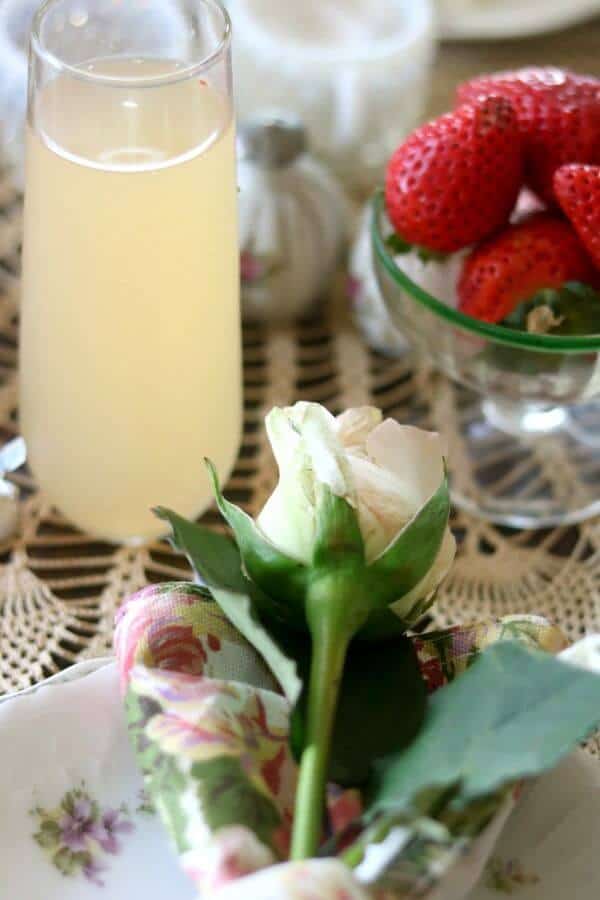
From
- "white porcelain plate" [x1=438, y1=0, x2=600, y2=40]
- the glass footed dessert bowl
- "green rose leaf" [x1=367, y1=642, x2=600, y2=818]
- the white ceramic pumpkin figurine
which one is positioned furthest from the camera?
"white porcelain plate" [x1=438, y1=0, x2=600, y2=40]

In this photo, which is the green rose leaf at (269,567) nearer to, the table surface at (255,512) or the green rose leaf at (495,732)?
the green rose leaf at (495,732)

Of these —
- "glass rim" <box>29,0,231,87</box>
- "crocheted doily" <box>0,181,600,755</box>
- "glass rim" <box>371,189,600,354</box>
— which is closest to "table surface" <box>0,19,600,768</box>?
"crocheted doily" <box>0,181,600,755</box>

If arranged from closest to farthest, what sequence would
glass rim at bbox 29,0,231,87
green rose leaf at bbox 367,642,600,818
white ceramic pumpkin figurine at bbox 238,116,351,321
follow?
green rose leaf at bbox 367,642,600,818 → glass rim at bbox 29,0,231,87 → white ceramic pumpkin figurine at bbox 238,116,351,321

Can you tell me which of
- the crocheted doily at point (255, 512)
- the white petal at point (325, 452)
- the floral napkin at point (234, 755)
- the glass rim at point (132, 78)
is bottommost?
the crocheted doily at point (255, 512)

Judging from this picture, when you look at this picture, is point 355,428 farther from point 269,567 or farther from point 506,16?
point 506,16

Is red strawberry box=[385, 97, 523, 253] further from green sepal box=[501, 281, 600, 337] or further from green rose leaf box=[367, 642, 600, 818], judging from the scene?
green rose leaf box=[367, 642, 600, 818]

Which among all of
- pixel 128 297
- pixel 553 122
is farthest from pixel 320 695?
pixel 553 122

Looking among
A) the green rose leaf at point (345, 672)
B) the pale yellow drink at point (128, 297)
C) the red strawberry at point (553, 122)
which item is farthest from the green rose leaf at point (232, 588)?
the red strawberry at point (553, 122)
